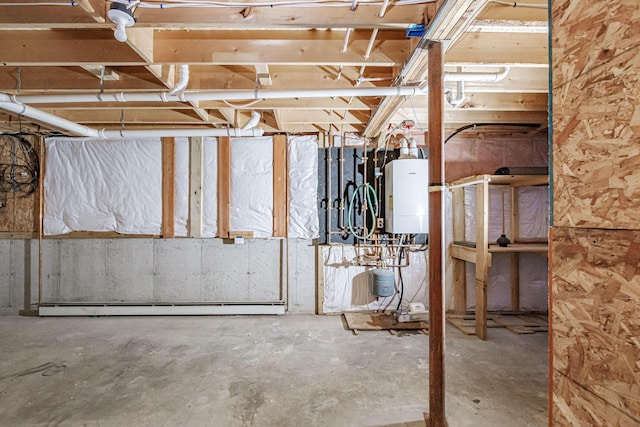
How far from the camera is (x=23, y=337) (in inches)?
119

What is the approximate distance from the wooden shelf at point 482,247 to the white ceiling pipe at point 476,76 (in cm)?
94

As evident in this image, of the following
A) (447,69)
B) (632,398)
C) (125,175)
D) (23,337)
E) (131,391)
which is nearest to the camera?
(632,398)

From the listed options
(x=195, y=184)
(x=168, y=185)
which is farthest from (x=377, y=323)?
(x=168, y=185)

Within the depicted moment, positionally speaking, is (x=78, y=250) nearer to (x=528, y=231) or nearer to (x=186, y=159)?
(x=186, y=159)

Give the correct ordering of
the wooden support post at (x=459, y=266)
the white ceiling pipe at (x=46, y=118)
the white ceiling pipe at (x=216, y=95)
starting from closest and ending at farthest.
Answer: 1. the white ceiling pipe at (x=216, y=95)
2. the white ceiling pipe at (x=46, y=118)
3. the wooden support post at (x=459, y=266)

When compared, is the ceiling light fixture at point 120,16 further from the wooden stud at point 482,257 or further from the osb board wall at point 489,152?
the osb board wall at point 489,152

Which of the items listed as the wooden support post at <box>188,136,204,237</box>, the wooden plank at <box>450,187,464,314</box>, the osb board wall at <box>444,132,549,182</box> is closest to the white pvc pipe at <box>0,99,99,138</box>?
the wooden support post at <box>188,136,204,237</box>

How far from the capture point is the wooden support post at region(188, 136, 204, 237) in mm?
3668

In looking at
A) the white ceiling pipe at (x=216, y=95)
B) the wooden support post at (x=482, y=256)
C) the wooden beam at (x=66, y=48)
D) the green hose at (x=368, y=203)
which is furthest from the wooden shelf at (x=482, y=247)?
the wooden beam at (x=66, y=48)

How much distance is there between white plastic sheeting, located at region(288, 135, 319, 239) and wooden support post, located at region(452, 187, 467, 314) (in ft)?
5.51

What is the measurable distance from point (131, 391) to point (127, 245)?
2.09m

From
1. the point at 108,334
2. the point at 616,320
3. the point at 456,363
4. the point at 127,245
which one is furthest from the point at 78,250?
the point at 616,320

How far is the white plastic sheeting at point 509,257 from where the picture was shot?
12.2ft

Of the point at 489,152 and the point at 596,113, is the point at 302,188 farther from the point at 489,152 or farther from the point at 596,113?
the point at 596,113
